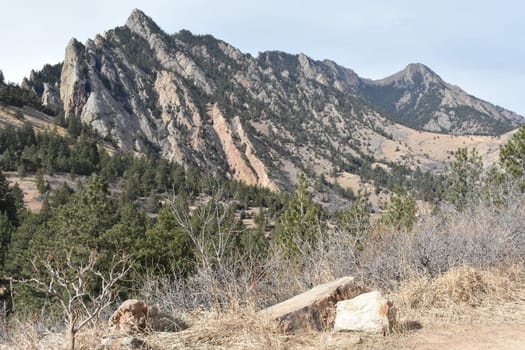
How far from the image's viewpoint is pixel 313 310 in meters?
4.85

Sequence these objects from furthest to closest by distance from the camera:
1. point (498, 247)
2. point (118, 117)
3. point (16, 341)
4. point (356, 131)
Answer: point (356, 131) → point (118, 117) → point (498, 247) → point (16, 341)

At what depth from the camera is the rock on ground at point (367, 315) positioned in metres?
4.55

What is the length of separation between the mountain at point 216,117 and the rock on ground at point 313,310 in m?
106

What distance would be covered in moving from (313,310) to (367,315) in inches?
26.2

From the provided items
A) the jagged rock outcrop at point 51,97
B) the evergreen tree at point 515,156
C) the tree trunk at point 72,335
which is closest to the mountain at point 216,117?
the jagged rock outcrop at point 51,97

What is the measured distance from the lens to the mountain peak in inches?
6900

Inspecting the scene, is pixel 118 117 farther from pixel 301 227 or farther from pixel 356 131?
pixel 301 227

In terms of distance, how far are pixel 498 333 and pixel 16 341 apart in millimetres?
5449

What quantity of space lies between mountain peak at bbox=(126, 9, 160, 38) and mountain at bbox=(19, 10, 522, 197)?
47 centimetres

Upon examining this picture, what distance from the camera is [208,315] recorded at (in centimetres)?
515

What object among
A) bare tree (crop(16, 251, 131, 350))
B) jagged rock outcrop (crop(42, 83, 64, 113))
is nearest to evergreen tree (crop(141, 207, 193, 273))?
bare tree (crop(16, 251, 131, 350))

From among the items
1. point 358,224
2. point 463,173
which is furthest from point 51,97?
point 358,224

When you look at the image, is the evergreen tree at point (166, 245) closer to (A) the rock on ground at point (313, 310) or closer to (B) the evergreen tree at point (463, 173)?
(A) the rock on ground at point (313, 310)

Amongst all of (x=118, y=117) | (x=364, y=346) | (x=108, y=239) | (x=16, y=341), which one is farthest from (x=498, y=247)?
(x=118, y=117)
